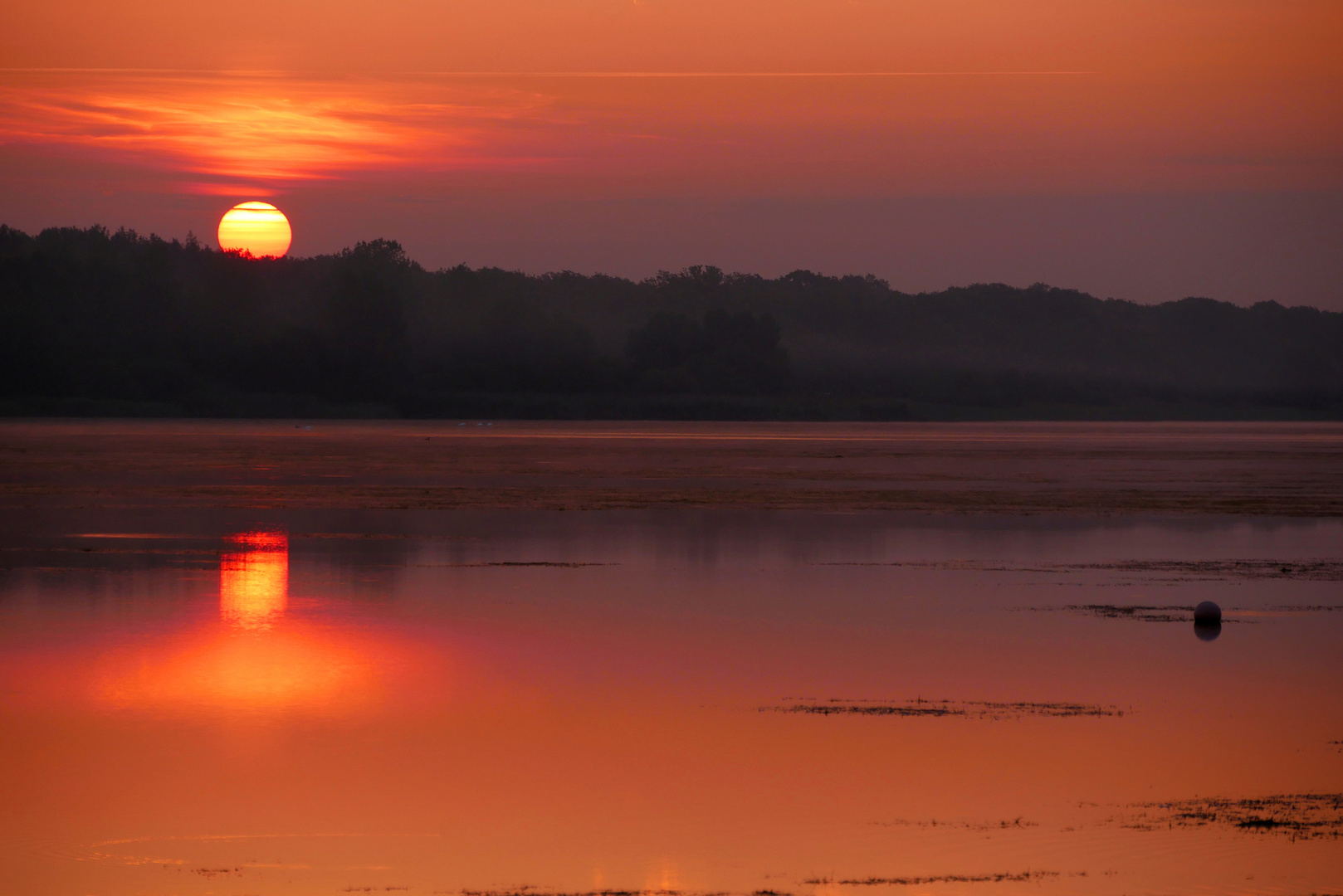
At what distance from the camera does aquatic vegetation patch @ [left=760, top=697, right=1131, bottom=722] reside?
40.4 feet

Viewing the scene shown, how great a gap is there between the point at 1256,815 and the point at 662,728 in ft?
14.2

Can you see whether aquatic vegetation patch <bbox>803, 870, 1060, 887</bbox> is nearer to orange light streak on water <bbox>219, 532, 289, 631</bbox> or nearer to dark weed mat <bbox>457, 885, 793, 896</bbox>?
dark weed mat <bbox>457, 885, 793, 896</bbox>

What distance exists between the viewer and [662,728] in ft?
38.7

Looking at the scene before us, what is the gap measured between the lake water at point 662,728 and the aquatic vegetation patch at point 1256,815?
35mm

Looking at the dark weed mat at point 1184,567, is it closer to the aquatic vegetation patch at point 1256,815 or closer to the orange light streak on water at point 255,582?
the orange light streak on water at point 255,582

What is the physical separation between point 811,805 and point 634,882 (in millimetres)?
1795

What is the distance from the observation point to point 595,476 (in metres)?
45.1

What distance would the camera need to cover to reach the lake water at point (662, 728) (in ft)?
28.1

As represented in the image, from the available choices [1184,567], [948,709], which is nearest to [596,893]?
[948,709]

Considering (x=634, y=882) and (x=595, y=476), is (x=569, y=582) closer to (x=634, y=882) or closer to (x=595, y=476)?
(x=634, y=882)

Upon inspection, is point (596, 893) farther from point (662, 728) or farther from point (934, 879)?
point (662, 728)

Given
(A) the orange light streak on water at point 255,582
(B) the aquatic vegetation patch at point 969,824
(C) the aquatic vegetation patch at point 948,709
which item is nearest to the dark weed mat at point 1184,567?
(A) the orange light streak on water at point 255,582

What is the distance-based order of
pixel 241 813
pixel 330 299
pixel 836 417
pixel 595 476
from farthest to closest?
pixel 836 417 → pixel 330 299 → pixel 595 476 → pixel 241 813

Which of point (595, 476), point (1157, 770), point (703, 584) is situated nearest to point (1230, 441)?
point (595, 476)
